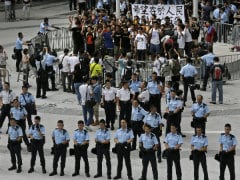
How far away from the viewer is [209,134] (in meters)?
24.5

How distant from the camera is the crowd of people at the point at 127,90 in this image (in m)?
20.3

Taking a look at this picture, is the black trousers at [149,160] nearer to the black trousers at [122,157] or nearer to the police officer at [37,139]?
the black trousers at [122,157]

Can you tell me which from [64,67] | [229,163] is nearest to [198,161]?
[229,163]

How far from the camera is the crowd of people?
2033cm

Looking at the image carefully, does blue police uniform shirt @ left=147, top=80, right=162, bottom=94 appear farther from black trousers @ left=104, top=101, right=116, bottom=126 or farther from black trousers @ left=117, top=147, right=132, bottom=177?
black trousers @ left=117, top=147, right=132, bottom=177

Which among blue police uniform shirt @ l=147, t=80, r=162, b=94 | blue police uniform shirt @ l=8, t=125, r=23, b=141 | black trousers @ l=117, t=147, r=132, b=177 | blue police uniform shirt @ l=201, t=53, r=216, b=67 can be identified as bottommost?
black trousers @ l=117, t=147, r=132, b=177

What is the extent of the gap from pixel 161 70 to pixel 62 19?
1915cm

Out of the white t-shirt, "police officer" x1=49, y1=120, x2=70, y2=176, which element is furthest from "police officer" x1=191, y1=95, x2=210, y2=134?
the white t-shirt

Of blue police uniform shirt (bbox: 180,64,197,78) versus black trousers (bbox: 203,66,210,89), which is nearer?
blue police uniform shirt (bbox: 180,64,197,78)

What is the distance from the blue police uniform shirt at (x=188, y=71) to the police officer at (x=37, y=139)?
7.43m

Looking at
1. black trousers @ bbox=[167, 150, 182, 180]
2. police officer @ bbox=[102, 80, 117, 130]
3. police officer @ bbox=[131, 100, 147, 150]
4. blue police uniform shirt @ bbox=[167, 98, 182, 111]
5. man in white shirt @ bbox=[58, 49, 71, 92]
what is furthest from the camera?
man in white shirt @ bbox=[58, 49, 71, 92]

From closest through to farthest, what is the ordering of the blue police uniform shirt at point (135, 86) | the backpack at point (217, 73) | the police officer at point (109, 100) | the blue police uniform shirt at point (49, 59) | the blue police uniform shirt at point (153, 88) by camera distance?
the police officer at point (109, 100), the blue police uniform shirt at point (153, 88), the blue police uniform shirt at point (135, 86), the backpack at point (217, 73), the blue police uniform shirt at point (49, 59)

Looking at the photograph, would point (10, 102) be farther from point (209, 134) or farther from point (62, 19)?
point (62, 19)

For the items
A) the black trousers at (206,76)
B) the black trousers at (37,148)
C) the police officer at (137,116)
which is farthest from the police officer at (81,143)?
the black trousers at (206,76)
